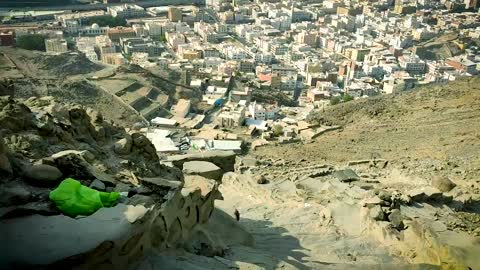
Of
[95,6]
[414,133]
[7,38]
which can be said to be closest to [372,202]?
[414,133]

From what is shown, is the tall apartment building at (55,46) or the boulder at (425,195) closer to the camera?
the boulder at (425,195)

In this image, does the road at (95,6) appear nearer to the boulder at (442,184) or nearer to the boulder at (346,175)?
the boulder at (346,175)

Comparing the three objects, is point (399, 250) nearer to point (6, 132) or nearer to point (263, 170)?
point (6, 132)

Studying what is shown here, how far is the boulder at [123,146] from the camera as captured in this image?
14.5ft

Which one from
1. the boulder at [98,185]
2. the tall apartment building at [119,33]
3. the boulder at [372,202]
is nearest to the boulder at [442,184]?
the boulder at [372,202]

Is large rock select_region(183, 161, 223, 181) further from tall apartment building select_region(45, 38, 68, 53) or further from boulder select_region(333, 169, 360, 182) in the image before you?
tall apartment building select_region(45, 38, 68, 53)

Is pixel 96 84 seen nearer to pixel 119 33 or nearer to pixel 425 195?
pixel 119 33

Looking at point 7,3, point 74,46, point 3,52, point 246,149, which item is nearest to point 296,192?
point 246,149

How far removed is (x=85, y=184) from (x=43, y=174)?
11.3 inches

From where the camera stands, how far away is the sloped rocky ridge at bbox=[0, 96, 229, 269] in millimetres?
2738

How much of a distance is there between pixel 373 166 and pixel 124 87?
1039cm

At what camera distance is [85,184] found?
3.38 metres

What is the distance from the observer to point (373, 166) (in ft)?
28.5

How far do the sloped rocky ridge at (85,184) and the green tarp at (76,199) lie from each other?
0.16 ft
